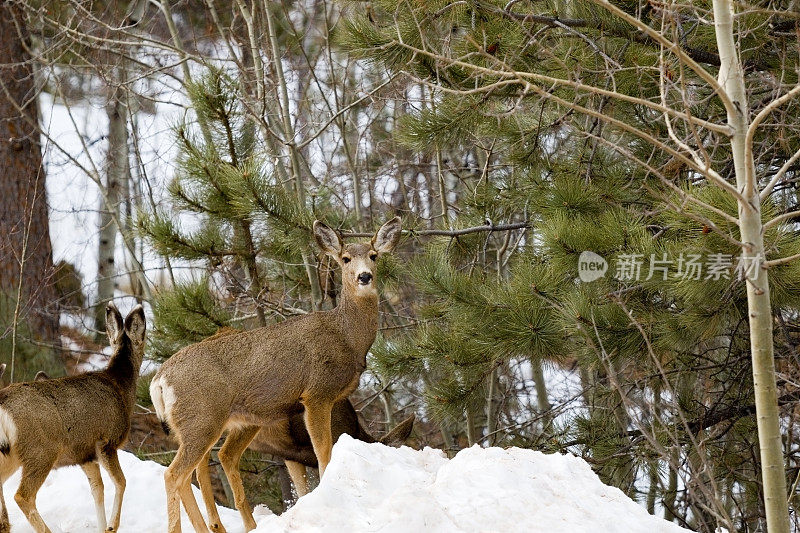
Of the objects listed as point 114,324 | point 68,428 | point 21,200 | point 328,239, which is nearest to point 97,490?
point 68,428

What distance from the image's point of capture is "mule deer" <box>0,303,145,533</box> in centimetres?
694

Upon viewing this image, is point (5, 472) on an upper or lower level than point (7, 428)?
lower

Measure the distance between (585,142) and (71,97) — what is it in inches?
463

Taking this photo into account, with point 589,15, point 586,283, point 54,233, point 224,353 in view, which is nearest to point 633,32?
point 589,15

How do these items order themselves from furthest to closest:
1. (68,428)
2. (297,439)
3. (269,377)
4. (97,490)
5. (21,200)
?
1. (21,200)
2. (297,439)
3. (269,377)
4. (97,490)
5. (68,428)

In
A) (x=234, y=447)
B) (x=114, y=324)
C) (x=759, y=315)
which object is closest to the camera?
(x=759, y=315)

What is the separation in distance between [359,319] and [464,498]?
3.12 meters

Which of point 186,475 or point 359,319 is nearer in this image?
point 186,475

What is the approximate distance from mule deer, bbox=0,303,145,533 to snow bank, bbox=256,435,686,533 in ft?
7.46

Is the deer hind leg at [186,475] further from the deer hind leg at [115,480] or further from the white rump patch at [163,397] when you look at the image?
the deer hind leg at [115,480]

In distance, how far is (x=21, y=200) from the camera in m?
14.4

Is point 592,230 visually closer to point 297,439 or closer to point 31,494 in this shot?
point 297,439

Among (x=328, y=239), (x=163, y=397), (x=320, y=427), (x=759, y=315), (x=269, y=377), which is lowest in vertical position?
(x=320, y=427)

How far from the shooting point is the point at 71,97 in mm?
18406
